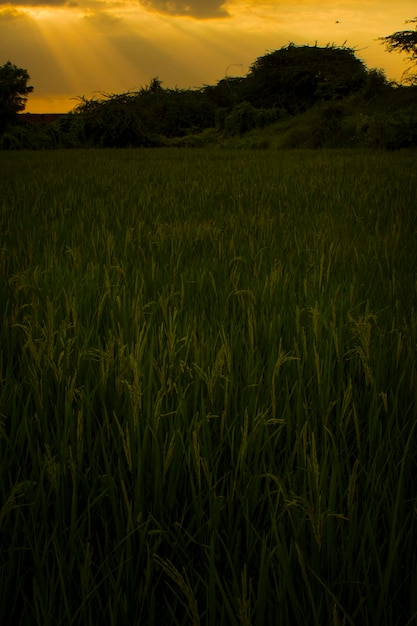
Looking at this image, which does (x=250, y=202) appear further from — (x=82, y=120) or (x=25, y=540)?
(x=82, y=120)

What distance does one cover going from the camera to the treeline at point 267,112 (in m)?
13.9

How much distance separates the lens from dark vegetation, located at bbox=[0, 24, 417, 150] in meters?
14.0

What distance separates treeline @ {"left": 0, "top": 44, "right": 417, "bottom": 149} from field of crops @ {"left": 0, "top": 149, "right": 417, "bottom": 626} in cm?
1107

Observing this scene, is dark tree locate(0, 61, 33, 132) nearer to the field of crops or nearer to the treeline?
→ the treeline

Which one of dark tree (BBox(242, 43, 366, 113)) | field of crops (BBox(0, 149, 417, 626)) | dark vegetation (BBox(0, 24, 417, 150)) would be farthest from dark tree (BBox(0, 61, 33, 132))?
field of crops (BBox(0, 149, 417, 626))

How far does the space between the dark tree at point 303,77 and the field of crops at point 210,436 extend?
2006cm

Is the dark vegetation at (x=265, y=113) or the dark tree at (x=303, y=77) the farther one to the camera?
the dark tree at (x=303, y=77)

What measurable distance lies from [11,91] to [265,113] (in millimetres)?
8385

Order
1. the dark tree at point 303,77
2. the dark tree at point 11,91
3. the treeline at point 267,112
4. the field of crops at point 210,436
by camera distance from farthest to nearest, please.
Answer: the dark tree at point 303,77 < the dark tree at point 11,91 < the treeline at point 267,112 < the field of crops at point 210,436

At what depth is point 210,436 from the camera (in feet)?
3.16

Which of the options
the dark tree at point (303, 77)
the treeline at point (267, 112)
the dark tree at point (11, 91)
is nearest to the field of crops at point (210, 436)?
the treeline at point (267, 112)

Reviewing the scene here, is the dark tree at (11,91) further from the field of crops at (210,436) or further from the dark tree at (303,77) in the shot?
the field of crops at (210,436)

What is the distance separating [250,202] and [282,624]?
4114 millimetres

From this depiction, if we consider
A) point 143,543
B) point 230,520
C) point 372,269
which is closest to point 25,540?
point 143,543
